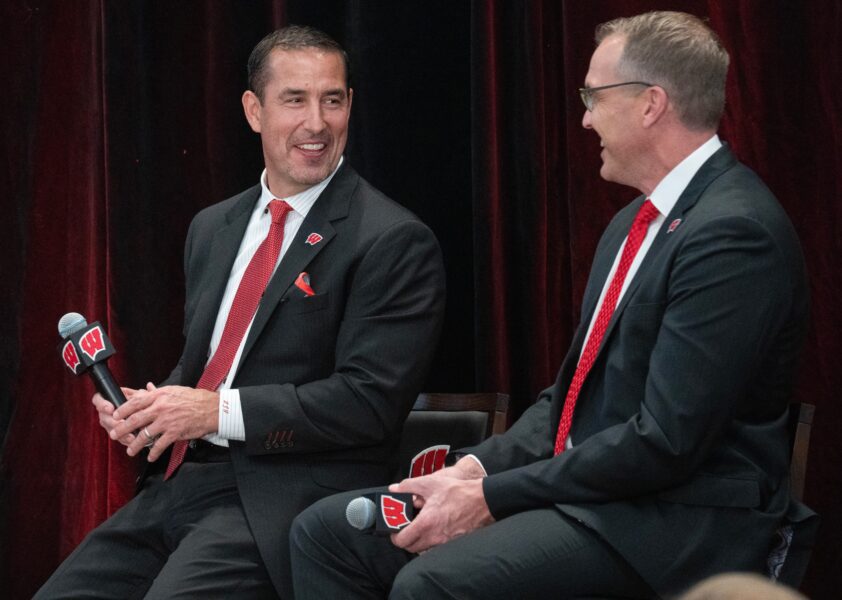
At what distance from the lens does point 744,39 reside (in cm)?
310

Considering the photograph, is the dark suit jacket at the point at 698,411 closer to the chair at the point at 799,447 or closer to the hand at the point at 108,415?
the chair at the point at 799,447

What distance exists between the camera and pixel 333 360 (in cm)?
291

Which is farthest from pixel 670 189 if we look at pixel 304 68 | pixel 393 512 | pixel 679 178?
pixel 304 68

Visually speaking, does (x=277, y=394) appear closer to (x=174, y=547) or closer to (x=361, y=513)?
(x=174, y=547)

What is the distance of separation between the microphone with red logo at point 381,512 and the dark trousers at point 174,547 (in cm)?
52

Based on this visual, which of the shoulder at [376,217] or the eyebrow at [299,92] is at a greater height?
the eyebrow at [299,92]

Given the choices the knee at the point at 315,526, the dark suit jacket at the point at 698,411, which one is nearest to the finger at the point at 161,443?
the knee at the point at 315,526

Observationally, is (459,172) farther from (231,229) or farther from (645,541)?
(645,541)

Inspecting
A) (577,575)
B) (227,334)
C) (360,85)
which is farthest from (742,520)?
(360,85)

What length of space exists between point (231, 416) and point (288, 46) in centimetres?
105

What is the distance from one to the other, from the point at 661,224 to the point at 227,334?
3.84 ft

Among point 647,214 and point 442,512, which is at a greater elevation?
point 647,214

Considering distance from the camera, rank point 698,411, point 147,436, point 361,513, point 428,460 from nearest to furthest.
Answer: point 698,411, point 361,513, point 147,436, point 428,460

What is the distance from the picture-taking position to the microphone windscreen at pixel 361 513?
7.27 feet
